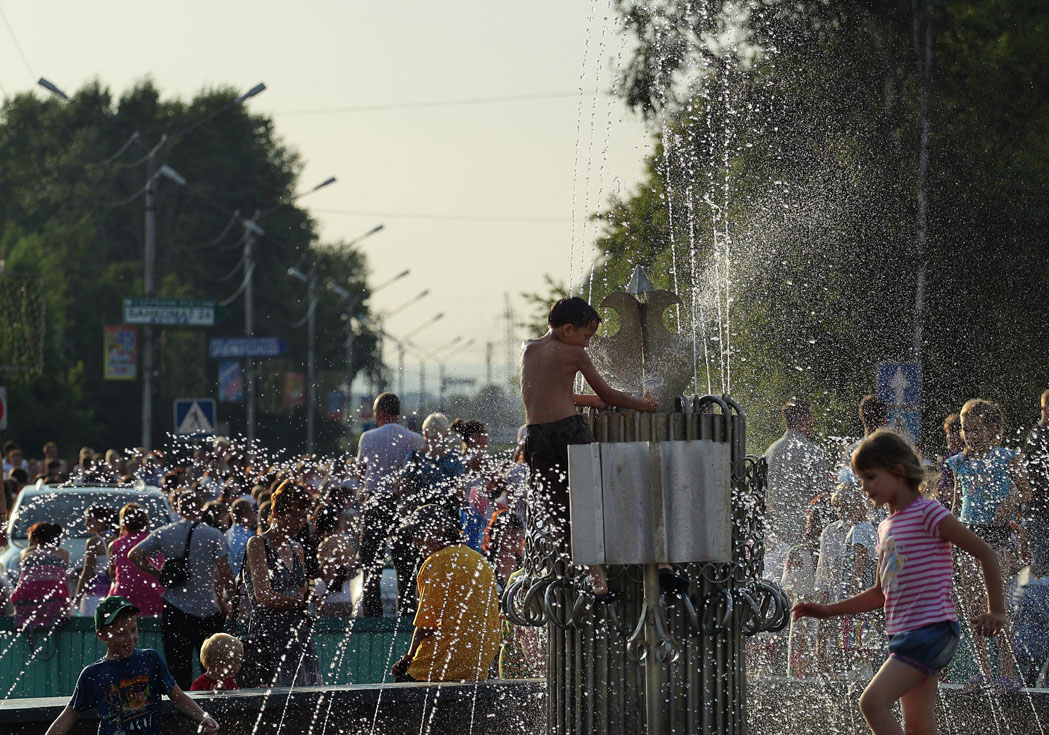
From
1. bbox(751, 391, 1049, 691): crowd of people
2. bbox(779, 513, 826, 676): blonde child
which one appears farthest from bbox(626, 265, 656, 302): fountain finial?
bbox(779, 513, 826, 676): blonde child

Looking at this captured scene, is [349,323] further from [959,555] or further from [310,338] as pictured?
[959,555]

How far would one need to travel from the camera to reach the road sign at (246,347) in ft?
126

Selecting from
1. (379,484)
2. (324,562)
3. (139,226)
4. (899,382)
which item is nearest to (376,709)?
(324,562)

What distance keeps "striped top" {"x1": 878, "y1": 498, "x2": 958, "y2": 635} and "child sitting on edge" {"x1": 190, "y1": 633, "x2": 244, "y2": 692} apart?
407 centimetres

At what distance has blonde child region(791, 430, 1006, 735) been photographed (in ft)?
19.5

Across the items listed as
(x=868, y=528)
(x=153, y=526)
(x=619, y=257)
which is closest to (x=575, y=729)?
(x=868, y=528)

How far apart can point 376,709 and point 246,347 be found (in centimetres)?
3068

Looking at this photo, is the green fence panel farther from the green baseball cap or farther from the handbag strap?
the green baseball cap

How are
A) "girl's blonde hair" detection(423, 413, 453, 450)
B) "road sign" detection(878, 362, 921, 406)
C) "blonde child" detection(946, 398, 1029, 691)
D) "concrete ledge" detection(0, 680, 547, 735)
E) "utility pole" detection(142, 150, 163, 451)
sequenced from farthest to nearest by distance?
"utility pole" detection(142, 150, 163, 451) → "road sign" detection(878, 362, 921, 406) → "girl's blonde hair" detection(423, 413, 453, 450) → "blonde child" detection(946, 398, 1029, 691) → "concrete ledge" detection(0, 680, 547, 735)

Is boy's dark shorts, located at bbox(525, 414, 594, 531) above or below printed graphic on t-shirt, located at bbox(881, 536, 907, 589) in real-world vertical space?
above

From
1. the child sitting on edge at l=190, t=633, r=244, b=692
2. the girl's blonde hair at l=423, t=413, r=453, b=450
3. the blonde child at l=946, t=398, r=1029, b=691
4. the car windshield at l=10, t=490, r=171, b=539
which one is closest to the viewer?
the child sitting on edge at l=190, t=633, r=244, b=692

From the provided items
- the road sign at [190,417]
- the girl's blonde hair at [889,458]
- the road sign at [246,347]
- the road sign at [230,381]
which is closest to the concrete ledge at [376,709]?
the girl's blonde hair at [889,458]

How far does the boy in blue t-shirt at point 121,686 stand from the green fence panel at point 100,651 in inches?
135

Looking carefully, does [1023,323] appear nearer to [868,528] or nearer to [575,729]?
[868,528]
